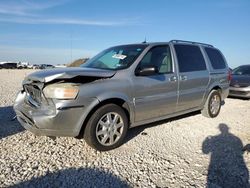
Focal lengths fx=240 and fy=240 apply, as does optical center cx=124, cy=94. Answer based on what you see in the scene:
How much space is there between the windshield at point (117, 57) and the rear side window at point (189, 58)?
3.23ft

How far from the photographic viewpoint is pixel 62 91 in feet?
11.9

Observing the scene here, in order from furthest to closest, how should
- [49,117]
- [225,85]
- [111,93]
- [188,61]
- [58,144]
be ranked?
1. [225,85]
2. [188,61]
3. [58,144]
4. [111,93]
5. [49,117]

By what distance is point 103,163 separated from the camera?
144 inches

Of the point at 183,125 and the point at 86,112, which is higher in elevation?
the point at 86,112

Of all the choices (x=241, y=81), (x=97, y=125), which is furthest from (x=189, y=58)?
(x=241, y=81)

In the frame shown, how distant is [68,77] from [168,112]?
2413mm

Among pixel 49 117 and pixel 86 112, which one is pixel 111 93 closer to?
pixel 86 112

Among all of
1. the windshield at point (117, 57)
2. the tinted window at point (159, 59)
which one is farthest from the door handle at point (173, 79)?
the windshield at point (117, 57)

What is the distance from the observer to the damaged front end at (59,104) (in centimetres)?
362

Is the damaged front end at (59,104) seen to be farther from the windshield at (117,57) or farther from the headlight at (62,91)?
the windshield at (117,57)

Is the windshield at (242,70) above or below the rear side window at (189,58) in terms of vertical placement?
below

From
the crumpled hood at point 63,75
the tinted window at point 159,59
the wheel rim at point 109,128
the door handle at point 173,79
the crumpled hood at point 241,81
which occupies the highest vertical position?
the tinted window at point 159,59

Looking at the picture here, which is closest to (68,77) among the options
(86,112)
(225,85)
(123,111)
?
(86,112)

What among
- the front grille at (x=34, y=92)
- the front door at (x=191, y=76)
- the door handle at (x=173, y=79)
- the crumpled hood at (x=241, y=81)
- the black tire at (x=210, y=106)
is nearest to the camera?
the front grille at (x=34, y=92)
